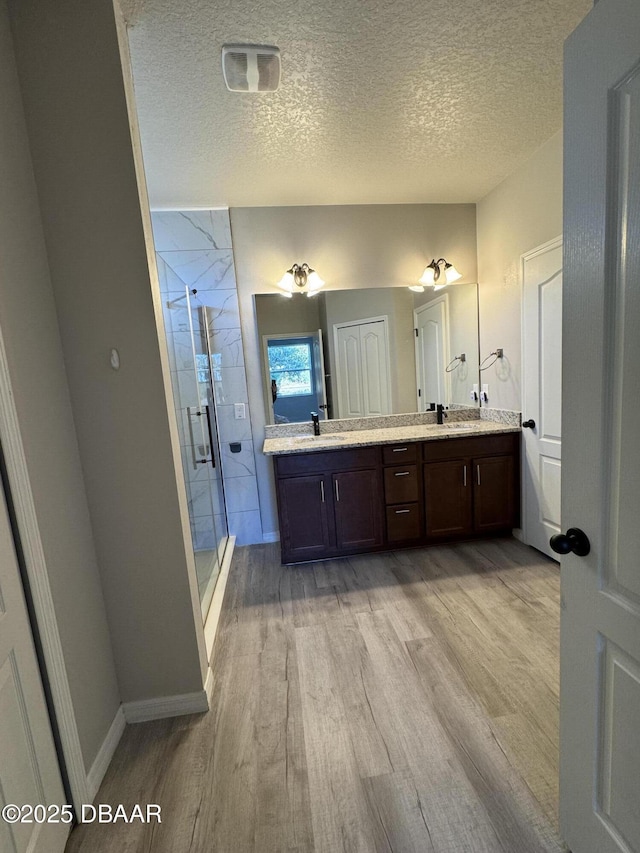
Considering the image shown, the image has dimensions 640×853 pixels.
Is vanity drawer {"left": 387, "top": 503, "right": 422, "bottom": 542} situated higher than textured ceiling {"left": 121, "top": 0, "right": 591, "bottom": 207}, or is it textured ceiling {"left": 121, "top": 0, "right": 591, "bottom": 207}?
textured ceiling {"left": 121, "top": 0, "right": 591, "bottom": 207}

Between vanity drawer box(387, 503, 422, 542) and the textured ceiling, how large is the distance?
Answer: 2.35 meters

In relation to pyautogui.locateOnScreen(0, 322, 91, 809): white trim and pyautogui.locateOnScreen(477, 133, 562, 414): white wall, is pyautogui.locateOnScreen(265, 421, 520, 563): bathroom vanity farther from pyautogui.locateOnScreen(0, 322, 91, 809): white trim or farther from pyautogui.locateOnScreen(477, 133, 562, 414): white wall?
pyautogui.locateOnScreen(0, 322, 91, 809): white trim

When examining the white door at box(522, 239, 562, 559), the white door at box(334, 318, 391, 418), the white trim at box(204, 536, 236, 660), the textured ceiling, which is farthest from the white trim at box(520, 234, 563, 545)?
the white trim at box(204, 536, 236, 660)

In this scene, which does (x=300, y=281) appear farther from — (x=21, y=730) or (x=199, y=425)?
(x=21, y=730)

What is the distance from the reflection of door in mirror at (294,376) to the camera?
3.02 meters

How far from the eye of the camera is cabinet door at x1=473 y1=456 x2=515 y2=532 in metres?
2.80

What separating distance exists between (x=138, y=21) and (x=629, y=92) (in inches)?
65.3

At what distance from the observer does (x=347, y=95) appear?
175 cm

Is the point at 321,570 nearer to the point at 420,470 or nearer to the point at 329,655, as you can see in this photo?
the point at 329,655

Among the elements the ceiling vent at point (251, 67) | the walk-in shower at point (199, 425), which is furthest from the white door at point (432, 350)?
the ceiling vent at point (251, 67)

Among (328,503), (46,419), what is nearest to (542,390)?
(328,503)

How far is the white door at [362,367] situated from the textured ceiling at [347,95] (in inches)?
40.1

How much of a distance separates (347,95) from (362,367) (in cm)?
174

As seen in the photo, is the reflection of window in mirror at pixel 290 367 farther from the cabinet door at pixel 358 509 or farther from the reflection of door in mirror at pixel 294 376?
the cabinet door at pixel 358 509
